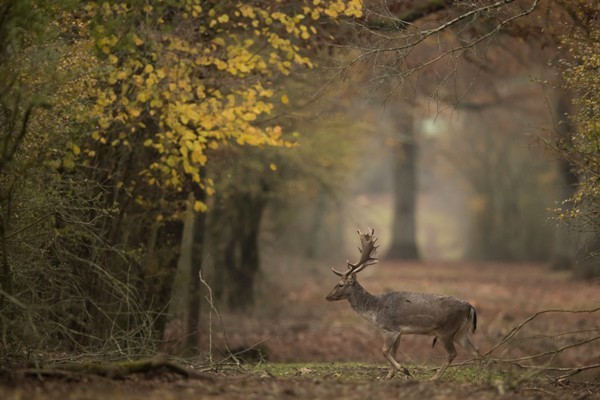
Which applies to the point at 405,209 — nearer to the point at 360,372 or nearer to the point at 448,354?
the point at 360,372

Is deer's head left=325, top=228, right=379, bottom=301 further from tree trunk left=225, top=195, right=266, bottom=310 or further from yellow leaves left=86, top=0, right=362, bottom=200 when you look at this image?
tree trunk left=225, top=195, right=266, bottom=310

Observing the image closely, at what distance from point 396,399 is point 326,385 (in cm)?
97

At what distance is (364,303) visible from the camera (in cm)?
1229

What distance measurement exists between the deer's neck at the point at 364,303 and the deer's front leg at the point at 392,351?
0.41 m

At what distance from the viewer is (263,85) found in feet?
49.4

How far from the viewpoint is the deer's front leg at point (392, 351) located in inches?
448

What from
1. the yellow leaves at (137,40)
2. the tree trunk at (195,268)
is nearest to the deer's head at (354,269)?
the yellow leaves at (137,40)

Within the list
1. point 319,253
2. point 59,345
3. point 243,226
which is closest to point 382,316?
point 59,345

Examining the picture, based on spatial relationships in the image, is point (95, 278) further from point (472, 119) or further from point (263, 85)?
point (472, 119)

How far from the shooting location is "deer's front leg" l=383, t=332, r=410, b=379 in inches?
448

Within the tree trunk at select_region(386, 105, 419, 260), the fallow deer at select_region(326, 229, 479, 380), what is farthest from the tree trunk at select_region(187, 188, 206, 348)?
the tree trunk at select_region(386, 105, 419, 260)

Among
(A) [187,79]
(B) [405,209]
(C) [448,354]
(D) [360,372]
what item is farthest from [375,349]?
(B) [405,209]

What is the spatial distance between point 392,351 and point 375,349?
6678 mm

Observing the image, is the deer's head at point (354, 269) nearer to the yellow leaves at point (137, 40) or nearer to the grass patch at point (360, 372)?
the grass patch at point (360, 372)
